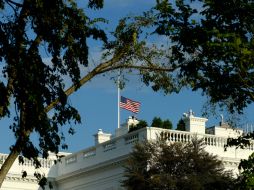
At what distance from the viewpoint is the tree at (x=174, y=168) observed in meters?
39.8

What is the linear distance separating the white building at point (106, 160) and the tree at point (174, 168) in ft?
7.80

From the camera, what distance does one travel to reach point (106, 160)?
48188 mm

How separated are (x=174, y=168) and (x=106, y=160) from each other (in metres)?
7.89

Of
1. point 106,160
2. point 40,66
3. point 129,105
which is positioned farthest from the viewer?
point 129,105

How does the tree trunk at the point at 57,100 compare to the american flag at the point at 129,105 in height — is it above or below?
below

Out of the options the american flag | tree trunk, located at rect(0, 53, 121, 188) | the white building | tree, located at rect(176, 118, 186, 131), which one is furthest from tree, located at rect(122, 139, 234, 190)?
tree trunk, located at rect(0, 53, 121, 188)

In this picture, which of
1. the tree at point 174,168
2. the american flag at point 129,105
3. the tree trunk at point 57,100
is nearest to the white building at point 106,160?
the american flag at point 129,105

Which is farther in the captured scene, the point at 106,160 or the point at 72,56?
the point at 106,160

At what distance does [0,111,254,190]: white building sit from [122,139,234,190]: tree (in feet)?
7.80

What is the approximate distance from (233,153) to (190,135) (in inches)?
141

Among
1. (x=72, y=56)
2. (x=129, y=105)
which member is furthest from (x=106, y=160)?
(x=72, y=56)

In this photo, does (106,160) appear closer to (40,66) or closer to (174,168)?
(174,168)

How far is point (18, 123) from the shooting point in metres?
20.9

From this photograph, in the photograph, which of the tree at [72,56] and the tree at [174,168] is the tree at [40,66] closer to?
the tree at [72,56]
